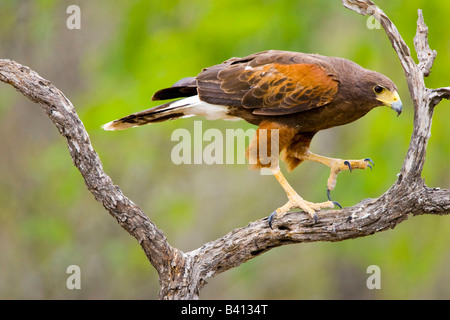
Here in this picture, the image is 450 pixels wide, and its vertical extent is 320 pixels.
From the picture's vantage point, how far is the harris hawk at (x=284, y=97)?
5.61m

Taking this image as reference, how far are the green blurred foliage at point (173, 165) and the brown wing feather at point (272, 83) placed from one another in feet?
8.59

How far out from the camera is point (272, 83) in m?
5.80

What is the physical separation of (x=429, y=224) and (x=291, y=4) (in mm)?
4272

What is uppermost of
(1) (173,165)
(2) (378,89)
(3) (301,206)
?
(1) (173,165)

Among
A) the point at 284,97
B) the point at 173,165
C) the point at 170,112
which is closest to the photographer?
the point at 284,97

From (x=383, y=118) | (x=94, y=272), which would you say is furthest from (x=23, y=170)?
(x=383, y=118)

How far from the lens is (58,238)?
1048 centimetres

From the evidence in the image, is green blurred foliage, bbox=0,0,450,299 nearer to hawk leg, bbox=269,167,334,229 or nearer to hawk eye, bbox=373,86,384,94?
hawk eye, bbox=373,86,384,94

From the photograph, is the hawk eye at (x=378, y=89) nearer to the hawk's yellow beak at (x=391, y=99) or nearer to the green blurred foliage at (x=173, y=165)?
the hawk's yellow beak at (x=391, y=99)

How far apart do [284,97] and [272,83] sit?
0.60 ft

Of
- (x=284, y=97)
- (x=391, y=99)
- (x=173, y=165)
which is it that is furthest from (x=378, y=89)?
(x=173, y=165)

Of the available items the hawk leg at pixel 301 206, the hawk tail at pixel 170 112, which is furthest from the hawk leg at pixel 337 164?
the hawk tail at pixel 170 112

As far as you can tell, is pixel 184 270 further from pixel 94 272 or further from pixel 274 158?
pixel 94 272

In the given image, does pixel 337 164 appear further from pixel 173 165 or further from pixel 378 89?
pixel 173 165
